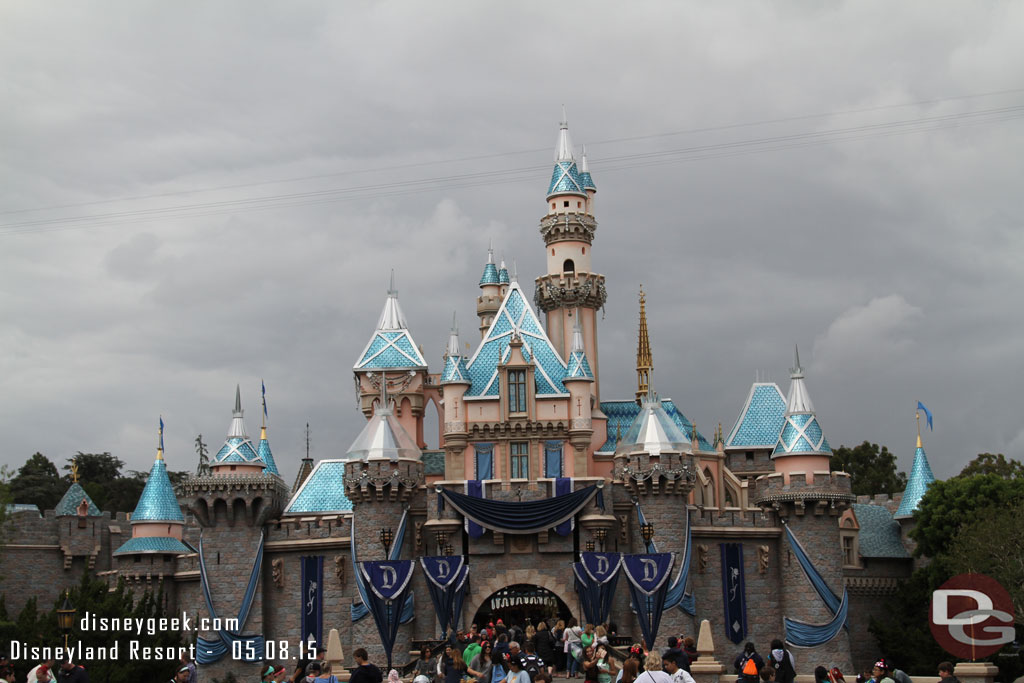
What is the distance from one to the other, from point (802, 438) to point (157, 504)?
23788mm

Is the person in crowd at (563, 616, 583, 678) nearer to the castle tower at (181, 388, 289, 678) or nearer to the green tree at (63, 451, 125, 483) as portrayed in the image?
the castle tower at (181, 388, 289, 678)

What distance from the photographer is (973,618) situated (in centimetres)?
3319

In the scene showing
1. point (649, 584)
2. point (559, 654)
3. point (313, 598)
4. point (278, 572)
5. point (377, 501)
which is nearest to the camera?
point (559, 654)

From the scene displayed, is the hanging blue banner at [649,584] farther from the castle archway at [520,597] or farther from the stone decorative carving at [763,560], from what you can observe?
the stone decorative carving at [763,560]

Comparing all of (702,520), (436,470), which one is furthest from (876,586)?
(436,470)

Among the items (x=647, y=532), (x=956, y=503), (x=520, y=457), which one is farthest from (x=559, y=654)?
(x=956, y=503)

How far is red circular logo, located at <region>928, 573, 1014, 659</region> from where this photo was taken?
31969mm

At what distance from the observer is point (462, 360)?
48500 millimetres

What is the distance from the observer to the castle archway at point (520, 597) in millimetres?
42000

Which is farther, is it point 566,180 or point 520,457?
point 566,180

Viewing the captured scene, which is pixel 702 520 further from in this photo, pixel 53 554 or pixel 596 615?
pixel 53 554

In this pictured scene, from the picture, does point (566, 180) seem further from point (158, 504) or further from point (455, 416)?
point (158, 504)

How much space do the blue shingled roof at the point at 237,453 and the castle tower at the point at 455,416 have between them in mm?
6849

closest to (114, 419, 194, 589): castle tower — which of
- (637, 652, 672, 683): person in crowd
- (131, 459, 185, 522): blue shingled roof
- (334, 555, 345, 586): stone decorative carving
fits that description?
(131, 459, 185, 522): blue shingled roof
